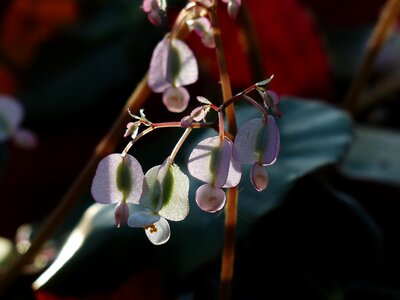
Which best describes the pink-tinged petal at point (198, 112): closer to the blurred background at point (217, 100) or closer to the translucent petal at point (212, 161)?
the translucent petal at point (212, 161)

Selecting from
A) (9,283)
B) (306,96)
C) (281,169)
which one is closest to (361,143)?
(306,96)

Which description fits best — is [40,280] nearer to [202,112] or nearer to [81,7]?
[202,112]

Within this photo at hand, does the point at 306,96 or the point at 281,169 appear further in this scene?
the point at 306,96

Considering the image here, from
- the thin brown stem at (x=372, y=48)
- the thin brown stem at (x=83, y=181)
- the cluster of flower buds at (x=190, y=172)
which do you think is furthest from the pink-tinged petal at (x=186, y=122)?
the thin brown stem at (x=372, y=48)

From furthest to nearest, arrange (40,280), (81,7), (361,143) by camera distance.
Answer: (81,7) → (361,143) → (40,280)

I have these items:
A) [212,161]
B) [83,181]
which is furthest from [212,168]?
[83,181]

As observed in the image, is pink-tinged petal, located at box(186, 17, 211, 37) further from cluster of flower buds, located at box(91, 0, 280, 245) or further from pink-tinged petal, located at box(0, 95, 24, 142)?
pink-tinged petal, located at box(0, 95, 24, 142)
